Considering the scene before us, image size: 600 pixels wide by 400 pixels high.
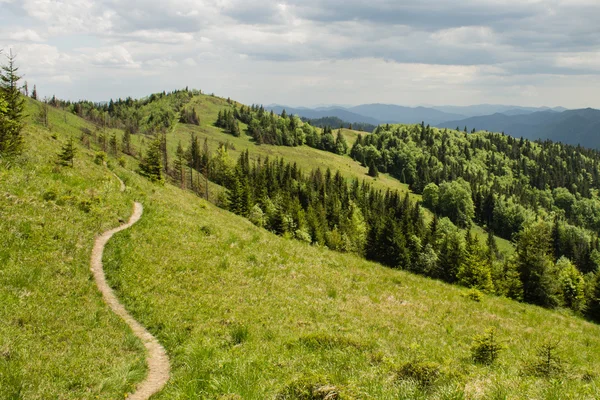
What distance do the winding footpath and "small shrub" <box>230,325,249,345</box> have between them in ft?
7.60

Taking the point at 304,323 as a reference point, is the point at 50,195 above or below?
above

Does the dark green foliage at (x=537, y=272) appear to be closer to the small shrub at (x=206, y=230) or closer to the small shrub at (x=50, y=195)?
the small shrub at (x=206, y=230)

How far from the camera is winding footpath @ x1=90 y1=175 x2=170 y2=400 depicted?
A: 1044cm

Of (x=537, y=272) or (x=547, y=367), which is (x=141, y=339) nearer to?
(x=547, y=367)

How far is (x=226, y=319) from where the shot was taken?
49.3 ft

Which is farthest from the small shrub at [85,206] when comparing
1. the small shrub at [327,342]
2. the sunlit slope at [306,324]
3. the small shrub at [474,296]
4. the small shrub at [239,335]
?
the small shrub at [474,296]

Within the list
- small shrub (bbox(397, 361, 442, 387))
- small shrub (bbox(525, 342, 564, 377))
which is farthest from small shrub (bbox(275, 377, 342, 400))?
small shrub (bbox(525, 342, 564, 377))

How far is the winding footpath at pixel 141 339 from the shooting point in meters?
A: 10.4

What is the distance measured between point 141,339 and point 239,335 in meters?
3.60

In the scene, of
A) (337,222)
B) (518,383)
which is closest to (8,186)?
(518,383)

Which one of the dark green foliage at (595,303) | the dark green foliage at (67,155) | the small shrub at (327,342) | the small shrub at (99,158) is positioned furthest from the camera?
the dark green foliage at (595,303)

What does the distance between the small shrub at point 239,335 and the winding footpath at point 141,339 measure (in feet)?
7.60

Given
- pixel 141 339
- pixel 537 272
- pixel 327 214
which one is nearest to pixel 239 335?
pixel 141 339

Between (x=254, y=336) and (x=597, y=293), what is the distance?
175ft
